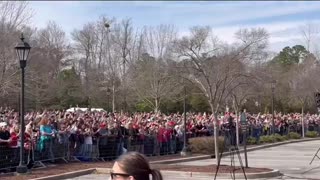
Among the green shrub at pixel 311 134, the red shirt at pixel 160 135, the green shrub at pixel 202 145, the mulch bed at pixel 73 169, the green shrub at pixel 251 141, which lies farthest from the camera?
the green shrub at pixel 311 134

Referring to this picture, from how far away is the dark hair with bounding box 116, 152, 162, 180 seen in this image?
2738 millimetres

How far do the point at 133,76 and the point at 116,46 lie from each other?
20.9 ft

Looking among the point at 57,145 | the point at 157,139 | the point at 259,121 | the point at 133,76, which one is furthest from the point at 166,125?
the point at 133,76

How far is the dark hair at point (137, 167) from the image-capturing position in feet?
8.98

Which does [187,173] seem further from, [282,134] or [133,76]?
[133,76]

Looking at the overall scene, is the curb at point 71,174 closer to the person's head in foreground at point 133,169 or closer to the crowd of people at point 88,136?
the crowd of people at point 88,136

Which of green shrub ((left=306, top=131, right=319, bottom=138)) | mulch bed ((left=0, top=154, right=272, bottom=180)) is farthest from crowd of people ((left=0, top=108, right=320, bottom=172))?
green shrub ((left=306, top=131, right=319, bottom=138))

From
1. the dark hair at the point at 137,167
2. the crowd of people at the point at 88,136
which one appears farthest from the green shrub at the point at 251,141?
the dark hair at the point at 137,167

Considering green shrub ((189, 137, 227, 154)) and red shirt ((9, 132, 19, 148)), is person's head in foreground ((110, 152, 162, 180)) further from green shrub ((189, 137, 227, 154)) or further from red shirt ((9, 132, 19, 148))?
green shrub ((189, 137, 227, 154))

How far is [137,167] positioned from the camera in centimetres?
276

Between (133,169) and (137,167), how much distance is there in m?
0.03

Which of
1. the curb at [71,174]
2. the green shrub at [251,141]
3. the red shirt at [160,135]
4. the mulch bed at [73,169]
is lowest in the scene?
the curb at [71,174]

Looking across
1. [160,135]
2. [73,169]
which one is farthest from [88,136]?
[160,135]

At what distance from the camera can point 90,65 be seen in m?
65.8
